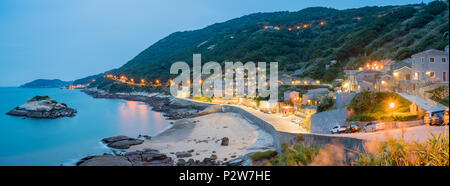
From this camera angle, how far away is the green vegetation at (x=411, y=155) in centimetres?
525

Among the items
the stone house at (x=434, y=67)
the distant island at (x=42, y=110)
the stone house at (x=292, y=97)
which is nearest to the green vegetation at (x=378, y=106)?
the stone house at (x=434, y=67)

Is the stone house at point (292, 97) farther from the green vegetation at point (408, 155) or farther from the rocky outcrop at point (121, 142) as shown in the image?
the green vegetation at point (408, 155)

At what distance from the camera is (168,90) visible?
2606 inches

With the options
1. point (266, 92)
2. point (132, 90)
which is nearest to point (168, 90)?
point (132, 90)

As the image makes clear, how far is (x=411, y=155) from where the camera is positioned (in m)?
5.54

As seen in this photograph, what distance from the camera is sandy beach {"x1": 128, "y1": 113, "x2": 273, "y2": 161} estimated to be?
1548cm

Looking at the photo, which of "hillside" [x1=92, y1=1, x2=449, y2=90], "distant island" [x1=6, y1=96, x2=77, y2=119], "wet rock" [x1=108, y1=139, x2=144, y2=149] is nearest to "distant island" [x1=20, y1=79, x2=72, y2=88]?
"hillside" [x1=92, y1=1, x2=449, y2=90]

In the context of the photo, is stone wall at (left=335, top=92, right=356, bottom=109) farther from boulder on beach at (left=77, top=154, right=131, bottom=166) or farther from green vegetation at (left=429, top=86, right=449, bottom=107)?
boulder on beach at (left=77, top=154, right=131, bottom=166)

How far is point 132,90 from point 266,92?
57.9 metres

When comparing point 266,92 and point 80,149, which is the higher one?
point 266,92

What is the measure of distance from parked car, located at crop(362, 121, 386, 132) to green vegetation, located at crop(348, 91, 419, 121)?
0.43 metres

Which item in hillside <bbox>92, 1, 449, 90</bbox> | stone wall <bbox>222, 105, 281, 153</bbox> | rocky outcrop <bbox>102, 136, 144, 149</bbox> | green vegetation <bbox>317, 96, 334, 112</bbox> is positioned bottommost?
rocky outcrop <bbox>102, 136, 144, 149</bbox>
